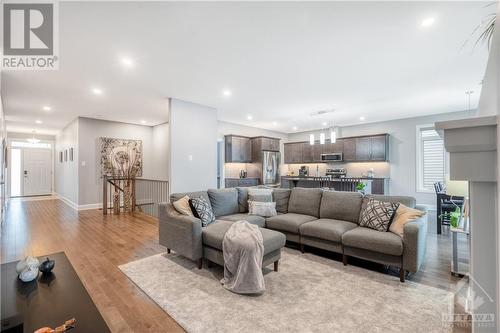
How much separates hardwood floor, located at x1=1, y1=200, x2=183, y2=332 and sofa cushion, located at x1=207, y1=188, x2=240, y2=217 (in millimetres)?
1036

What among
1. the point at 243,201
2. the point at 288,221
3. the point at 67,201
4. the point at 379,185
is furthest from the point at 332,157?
the point at 67,201

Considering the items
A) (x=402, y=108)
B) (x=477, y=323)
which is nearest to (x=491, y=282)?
(x=477, y=323)

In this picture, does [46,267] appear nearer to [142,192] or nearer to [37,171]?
[142,192]

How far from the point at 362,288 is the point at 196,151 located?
4.20 metres

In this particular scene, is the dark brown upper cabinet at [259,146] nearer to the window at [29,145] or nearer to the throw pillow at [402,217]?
the throw pillow at [402,217]

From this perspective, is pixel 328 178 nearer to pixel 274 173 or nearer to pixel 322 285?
pixel 274 173

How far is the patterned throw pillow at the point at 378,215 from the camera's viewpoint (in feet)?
9.62

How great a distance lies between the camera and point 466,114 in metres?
6.11

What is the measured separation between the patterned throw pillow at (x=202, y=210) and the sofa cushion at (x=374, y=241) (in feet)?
5.97

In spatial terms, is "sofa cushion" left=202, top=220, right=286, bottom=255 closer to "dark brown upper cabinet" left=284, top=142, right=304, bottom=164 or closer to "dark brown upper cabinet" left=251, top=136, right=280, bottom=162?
"dark brown upper cabinet" left=251, top=136, right=280, bottom=162

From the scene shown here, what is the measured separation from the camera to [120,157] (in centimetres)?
761

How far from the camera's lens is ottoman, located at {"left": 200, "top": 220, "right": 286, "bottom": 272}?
269 cm

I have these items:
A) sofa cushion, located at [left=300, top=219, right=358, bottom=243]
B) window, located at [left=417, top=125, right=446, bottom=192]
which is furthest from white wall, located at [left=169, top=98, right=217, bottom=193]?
window, located at [left=417, top=125, right=446, bottom=192]

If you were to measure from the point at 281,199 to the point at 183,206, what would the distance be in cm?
180
